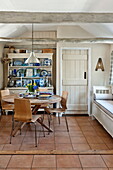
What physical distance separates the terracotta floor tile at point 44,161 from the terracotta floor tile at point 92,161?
43 centimetres

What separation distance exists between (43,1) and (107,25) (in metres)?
1.70

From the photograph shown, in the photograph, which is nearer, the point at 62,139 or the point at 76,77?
the point at 62,139

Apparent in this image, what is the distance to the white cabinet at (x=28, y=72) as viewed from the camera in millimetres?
6297

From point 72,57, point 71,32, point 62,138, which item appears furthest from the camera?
point 72,57

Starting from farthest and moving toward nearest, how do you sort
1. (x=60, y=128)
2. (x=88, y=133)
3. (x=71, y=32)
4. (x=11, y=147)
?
(x=71, y=32) < (x=60, y=128) < (x=88, y=133) < (x=11, y=147)

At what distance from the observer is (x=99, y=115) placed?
16.3 ft

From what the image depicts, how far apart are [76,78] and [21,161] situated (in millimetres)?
3694

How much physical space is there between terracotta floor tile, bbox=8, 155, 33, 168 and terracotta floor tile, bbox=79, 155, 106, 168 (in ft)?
2.55

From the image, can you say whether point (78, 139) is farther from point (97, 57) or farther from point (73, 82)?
point (97, 57)

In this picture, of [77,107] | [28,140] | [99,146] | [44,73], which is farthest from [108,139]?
[44,73]

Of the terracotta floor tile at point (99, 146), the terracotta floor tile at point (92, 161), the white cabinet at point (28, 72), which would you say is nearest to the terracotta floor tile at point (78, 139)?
the terracotta floor tile at point (99, 146)

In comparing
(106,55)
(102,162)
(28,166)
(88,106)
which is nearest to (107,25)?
(106,55)

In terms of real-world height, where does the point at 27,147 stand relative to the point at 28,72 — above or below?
below

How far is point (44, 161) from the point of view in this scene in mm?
2893
